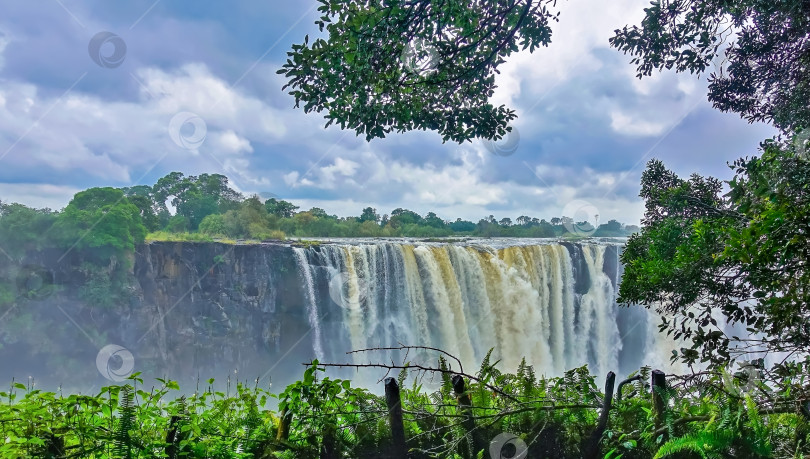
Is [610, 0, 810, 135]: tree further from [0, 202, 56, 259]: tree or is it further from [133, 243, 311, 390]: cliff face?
[0, 202, 56, 259]: tree

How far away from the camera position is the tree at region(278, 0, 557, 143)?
2271 mm

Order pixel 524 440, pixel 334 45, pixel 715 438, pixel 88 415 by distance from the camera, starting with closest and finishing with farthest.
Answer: pixel 715 438 → pixel 88 415 → pixel 524 440 → pixel 334 45

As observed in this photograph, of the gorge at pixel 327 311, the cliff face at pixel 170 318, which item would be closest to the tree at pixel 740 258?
the gorge at pixel 327 311

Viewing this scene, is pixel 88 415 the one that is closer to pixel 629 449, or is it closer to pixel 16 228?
pixel 629 449

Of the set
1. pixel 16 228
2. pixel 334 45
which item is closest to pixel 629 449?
pixel 334 45

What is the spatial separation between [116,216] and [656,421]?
2124cm

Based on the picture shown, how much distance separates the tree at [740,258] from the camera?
166cm

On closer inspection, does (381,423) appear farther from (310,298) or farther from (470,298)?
(310,298)

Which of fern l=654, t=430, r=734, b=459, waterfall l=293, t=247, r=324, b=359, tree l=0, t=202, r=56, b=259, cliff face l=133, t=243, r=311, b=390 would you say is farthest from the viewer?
tree l=0, t=202, r=56, b=259

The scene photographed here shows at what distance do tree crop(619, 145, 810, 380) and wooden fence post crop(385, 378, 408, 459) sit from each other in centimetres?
150

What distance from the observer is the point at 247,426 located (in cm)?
180

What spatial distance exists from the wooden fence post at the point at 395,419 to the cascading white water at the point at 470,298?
40.5 feet

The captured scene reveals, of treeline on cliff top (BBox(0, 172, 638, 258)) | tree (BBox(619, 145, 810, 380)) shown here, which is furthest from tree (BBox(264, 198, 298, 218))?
tree (BBox(619, 145, 810, 380))

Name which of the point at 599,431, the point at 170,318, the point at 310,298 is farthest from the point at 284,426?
the point at 170,318
